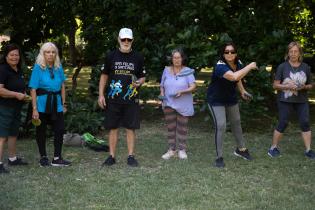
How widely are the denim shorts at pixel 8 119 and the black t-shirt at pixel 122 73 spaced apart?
4.11 ft

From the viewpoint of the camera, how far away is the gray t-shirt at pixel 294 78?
7473 millimetres

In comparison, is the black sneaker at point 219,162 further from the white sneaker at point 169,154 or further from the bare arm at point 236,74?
the bare arm at point 236,74

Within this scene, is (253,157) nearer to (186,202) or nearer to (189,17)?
(186,202)

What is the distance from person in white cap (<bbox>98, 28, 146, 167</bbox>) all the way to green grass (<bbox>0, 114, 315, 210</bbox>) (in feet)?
1.74

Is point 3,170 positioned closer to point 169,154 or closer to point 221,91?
point 169,154

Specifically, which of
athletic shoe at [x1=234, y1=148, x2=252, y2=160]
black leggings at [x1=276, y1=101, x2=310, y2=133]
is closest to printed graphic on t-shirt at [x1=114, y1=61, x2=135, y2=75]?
athletic shoe at [x1=234, y1=148, x2=252, y2=160]

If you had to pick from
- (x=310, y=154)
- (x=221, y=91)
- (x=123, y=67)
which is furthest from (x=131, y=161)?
(x=310, y=154)

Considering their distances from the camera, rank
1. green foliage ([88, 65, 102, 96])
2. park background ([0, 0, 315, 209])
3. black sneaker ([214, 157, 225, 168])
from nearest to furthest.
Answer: park background ([0, 0, 315, 209]), black sneaker ([214, 157, 225, 168]), green foliage ([88, 65, 102, 96])

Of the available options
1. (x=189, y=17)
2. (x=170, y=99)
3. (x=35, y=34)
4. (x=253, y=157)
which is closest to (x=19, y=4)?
(x=35, y=34)

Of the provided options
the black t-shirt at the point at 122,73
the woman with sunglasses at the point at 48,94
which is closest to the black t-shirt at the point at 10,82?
the woman with sunglasses at the point at 48,94

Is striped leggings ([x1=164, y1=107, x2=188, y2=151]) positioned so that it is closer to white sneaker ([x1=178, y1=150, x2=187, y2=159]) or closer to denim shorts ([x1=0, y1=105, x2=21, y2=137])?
white sneaker ([x1=178, y1=150, x2=187, y2=159])

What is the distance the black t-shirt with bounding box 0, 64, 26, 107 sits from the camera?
262 inches

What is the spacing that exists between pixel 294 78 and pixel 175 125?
1.82 m

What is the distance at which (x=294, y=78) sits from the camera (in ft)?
24.5
